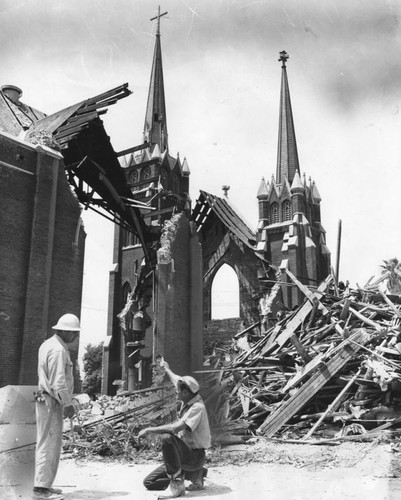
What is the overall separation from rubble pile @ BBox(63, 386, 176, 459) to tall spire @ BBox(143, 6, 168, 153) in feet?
119

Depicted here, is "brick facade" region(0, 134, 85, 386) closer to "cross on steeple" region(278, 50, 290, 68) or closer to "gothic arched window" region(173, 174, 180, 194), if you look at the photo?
"gothic arched window" region(173, 174, 180, 194)

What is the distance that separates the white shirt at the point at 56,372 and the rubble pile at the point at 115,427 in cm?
213

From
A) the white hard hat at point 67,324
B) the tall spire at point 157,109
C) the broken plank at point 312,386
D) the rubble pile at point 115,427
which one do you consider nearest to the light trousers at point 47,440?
the white hard hat at point 67,324

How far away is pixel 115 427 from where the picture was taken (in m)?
8.15

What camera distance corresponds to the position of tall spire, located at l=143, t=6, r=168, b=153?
148 feet

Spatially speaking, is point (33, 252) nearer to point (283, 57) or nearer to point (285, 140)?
point (285, 140)

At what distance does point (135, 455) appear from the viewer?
6684mm

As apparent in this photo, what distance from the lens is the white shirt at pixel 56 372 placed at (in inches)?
171

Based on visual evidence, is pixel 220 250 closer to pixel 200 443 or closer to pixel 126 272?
pixel 126 272

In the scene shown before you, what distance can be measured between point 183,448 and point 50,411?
122 cm

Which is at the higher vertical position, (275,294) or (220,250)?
(220,250)

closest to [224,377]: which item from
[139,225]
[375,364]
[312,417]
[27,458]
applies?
[312,417]

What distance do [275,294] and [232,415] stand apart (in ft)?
74.8

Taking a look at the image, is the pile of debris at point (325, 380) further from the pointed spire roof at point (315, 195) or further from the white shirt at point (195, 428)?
the pointed spire roof at point (315, 195)
